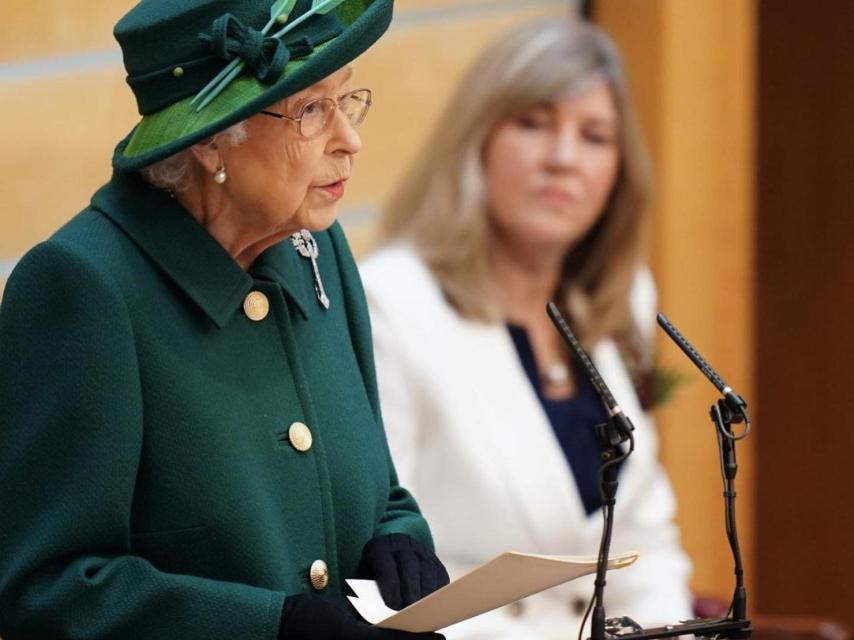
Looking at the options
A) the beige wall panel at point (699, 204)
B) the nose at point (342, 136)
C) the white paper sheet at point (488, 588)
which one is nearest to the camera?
the white paper sheet at point (488, 588)

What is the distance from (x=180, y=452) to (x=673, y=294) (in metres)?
3.20

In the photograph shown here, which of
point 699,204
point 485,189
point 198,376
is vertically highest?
point 485,189

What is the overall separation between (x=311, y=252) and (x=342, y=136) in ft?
0.84

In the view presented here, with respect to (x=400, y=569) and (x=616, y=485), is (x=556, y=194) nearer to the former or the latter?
(x=400, y=569)

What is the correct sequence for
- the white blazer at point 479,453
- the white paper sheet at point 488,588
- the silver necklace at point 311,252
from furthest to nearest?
→ the white blazer at point 479,453 → the silver necklace at point 311,252 → the white paper sheet at point 488,588

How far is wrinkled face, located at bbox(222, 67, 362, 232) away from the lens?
80.6 inches

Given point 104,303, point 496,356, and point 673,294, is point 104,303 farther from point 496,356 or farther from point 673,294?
point 673,294

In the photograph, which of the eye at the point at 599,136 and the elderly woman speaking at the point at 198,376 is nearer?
the elderly woman speaking at the point at 198,376

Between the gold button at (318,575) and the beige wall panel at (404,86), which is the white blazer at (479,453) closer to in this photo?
the beige wall panel at (404,86)

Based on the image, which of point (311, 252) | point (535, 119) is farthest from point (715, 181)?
point (311, 252)

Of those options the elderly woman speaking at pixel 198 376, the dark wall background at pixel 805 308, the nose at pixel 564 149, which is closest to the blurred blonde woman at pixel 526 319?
the nose at pixel 564 149

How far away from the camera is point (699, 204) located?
5.11 metres

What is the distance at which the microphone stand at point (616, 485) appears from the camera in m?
1.91

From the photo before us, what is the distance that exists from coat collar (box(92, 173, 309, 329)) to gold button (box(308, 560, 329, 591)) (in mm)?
318
